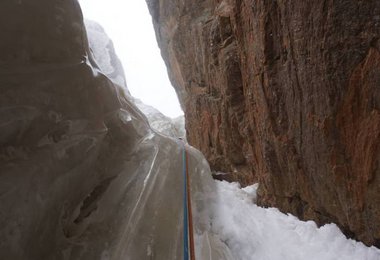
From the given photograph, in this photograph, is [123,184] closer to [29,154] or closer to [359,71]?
[29,154]

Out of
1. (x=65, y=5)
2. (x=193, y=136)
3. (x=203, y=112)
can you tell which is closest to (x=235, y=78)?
(x=203, y=112)

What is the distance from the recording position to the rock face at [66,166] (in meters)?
2.71

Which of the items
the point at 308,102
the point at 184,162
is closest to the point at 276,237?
the point at 308,102

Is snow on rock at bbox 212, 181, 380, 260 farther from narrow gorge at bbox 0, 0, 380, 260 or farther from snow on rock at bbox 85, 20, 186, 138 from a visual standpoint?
snow on rock at bbox 85, 20, 186, 138

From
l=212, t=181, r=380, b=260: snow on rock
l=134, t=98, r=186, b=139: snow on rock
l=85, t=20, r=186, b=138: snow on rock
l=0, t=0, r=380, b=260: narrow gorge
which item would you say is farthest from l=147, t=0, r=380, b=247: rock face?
l=85, t=20, r=186, b=138: snow on rock

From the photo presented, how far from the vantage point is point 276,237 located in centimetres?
411

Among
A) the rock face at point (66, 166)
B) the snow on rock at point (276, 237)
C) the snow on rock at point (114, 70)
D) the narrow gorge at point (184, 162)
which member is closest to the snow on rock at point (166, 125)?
the snow on rock at point (114, 70)

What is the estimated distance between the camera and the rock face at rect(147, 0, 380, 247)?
3.13 metres

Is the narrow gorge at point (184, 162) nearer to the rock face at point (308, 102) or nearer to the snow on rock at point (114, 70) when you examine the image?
the rock face at point (308, 102)

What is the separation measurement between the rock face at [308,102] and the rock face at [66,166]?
1820mm

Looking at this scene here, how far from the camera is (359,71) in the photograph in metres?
3.13

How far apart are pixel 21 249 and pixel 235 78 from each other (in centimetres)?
597

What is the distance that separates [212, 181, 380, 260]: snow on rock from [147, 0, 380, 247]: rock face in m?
0.20

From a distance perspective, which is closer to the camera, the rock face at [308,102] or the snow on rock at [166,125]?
the rock face at [308,102]
